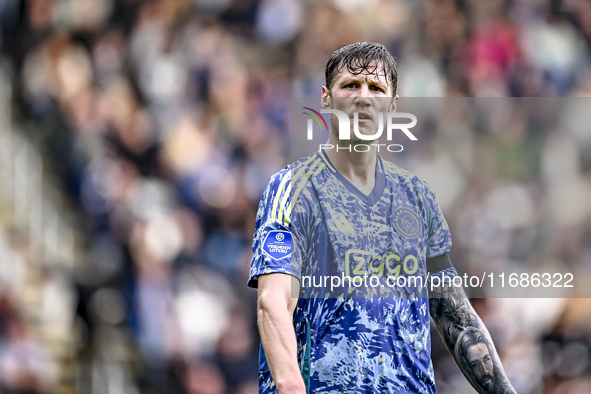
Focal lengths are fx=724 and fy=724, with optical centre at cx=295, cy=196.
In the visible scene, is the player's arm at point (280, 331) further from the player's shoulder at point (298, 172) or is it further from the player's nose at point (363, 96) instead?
the player's nose at point (363, 96)

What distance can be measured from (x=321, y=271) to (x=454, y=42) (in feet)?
9.40

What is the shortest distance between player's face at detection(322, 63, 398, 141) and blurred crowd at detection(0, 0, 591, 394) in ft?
3.95

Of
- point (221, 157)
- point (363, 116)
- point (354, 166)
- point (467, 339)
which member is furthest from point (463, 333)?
point (221, 157)

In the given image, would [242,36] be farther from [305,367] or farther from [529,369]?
[305,367]

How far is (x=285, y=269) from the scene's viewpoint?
177cm

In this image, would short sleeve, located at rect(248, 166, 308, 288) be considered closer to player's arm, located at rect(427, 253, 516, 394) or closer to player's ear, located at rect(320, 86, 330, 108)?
player's ear, located at rect(320, 86, 330, 108)

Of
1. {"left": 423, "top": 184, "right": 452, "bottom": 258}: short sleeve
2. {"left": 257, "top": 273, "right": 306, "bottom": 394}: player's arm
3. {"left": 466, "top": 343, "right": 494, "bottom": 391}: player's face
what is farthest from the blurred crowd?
{"left": 257, "top": 273, "right": 306, "bottom": 394}: player's arm

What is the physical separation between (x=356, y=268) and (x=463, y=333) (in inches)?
14.9

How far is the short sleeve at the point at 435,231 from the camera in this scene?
2.04m

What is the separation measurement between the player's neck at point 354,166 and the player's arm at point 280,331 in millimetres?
377

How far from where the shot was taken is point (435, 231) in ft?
6.72

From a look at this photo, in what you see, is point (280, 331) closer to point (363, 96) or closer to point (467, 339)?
point (467, 339)

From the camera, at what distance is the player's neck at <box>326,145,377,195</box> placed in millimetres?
2006

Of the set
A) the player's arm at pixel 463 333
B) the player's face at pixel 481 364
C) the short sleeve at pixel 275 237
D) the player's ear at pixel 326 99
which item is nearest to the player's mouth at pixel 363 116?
the player's ear at pixel 326 99
